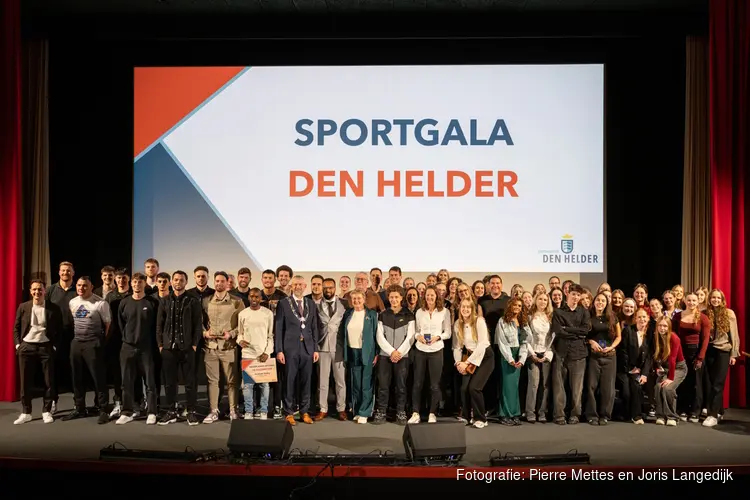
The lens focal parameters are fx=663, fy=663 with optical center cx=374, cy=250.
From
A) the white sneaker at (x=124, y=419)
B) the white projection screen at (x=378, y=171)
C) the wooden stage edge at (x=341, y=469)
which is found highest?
the white projection screen at (x=378, y=171)

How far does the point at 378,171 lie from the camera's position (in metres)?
8.14

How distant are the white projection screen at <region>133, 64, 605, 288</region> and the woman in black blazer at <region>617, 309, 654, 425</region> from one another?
1750 mm

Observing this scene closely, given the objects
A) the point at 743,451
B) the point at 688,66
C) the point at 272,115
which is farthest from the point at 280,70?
the point at 743,451

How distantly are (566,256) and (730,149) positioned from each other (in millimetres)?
2179

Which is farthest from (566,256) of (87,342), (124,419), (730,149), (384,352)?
(87,342)

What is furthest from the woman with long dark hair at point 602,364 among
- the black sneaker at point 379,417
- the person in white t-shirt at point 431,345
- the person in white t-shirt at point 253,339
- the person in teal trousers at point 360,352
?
the person in white t-shirt at point 253,339

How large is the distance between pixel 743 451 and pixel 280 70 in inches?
250

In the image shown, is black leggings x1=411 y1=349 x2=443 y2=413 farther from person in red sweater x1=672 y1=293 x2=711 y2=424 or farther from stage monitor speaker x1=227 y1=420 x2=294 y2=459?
person in red sweater x1=672 y1=293 x2=711 y2=424

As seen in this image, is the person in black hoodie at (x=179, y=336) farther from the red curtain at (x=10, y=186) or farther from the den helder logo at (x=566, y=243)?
the den helder logo at (x=566, y=243)

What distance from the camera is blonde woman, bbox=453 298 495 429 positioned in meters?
6.11

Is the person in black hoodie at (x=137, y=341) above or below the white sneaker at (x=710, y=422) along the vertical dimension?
above

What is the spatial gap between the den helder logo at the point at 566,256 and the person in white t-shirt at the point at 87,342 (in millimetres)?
4919

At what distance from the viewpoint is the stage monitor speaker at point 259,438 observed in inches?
178

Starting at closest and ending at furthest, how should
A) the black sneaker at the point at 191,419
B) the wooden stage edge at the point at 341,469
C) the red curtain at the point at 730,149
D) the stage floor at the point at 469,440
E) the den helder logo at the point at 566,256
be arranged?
the wooden stage edge at the point at 341,469 → the stage floor at the point at 469,440 → the black sneaker at the point at 191,419 → the red curtain at the point at 730,149 → the den helder logo at the point at 566,256
